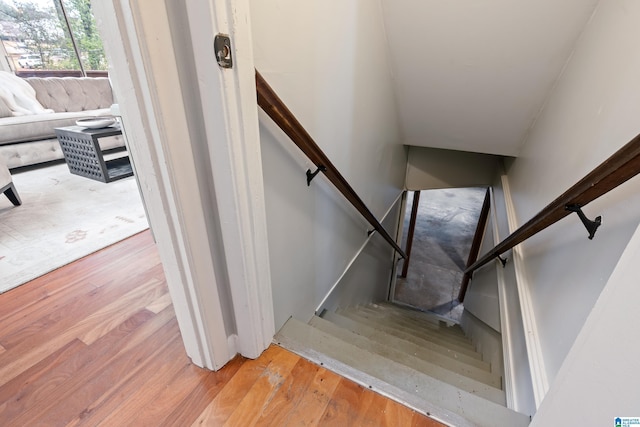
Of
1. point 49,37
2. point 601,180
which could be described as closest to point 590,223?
point 601,180

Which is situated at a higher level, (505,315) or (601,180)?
(601,180)

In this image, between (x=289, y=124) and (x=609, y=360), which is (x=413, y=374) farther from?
(x=289, y=124)

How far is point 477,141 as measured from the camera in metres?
2.50

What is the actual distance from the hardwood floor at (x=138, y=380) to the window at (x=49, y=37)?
4.11 m

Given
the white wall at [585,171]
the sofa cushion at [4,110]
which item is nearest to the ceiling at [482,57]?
the white wall at [585,171]

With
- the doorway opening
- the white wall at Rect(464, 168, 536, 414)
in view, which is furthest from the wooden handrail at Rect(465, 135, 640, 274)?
the doorway opening

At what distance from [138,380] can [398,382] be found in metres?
0.96

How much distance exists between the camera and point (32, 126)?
306cm

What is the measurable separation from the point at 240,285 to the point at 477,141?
7.89 feet

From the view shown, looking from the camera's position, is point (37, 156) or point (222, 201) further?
point (37, 156)

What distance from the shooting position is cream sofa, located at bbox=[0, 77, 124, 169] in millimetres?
2951

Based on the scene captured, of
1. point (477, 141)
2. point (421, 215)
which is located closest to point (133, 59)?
point (477, 141)

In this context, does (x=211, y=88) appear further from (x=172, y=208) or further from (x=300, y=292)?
(x=300, y=292)

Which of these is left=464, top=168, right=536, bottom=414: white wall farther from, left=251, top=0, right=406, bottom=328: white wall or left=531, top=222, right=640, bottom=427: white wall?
left=251, top=0, right=406, bottom=328: white wall
